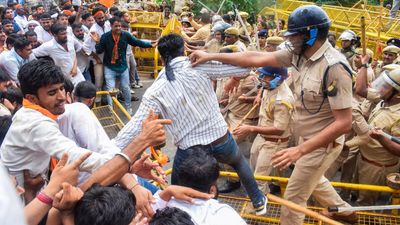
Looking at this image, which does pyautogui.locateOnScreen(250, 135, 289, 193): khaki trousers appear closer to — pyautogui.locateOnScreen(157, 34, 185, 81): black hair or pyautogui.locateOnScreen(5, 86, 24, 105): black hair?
pyautogui.locateOnScreen(157, 34, 185, 81): black hair

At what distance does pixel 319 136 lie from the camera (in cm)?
312

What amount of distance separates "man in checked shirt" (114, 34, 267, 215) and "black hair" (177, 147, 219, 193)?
604mm

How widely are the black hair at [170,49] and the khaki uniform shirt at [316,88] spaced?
849mm

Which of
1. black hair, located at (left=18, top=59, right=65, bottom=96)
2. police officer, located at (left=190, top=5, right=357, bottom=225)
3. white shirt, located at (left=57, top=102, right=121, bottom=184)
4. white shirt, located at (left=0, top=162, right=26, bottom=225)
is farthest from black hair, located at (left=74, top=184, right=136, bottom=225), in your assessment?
police officer, located at (left=190, top=5, right=357, bottom=225)

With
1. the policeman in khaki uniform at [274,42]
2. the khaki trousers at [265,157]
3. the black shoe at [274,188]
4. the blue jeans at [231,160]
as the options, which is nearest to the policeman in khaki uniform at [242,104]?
the black shoe at [274,188]

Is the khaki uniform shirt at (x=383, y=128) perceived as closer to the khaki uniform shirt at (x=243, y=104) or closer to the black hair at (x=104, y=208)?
the khaki uniform shirt at (x=243, y=104)

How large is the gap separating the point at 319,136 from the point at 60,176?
75.2 inches

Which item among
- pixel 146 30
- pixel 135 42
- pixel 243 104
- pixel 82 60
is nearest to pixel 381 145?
pixel 243 104

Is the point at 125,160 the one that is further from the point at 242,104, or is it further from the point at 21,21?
the point at 21,21

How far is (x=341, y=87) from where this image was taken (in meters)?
3.05

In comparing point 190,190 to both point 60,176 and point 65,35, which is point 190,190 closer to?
point 60,176

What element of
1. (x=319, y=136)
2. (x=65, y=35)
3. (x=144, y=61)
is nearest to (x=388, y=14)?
(x=144, y=61)

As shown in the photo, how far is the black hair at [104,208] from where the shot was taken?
1996 millimetres

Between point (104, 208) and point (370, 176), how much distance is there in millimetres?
3515
